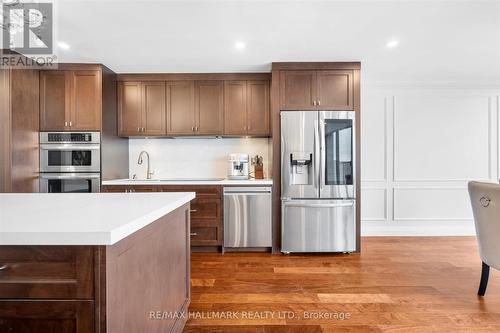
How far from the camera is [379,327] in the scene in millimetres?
1970

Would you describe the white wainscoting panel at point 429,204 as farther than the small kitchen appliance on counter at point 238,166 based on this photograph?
Yes

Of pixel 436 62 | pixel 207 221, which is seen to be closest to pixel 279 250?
pixel 207 221

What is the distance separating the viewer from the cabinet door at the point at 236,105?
3.98 m

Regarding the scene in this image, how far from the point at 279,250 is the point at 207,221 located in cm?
98

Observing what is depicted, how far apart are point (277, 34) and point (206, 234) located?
244 cm

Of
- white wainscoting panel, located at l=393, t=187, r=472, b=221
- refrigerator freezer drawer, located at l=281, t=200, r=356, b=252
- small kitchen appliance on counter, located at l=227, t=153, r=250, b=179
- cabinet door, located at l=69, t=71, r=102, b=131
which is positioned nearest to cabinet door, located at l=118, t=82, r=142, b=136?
cabinet door, located at l=69, t=71, r=102, b=131

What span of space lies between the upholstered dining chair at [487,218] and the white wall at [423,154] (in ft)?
7.01

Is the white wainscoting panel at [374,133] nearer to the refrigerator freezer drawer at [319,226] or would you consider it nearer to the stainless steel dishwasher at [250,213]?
the refrigerator freezer drawer at [319,226]

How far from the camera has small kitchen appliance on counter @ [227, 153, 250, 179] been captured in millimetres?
4039

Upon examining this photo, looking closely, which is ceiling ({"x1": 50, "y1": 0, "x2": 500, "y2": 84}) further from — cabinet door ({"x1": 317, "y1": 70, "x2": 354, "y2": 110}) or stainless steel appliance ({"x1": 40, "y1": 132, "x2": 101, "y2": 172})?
stainless steel appliance ({"x1": 40, "y1": 132, "x2": 101, "y2": 172})

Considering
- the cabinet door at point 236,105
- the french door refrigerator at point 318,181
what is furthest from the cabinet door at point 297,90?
the cabinet door at point 236,105

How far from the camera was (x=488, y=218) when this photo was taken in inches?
86.4

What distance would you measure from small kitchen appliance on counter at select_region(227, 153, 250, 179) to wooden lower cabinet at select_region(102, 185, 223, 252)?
→ 443mm

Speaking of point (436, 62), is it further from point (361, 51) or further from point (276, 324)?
point (276, 324)
